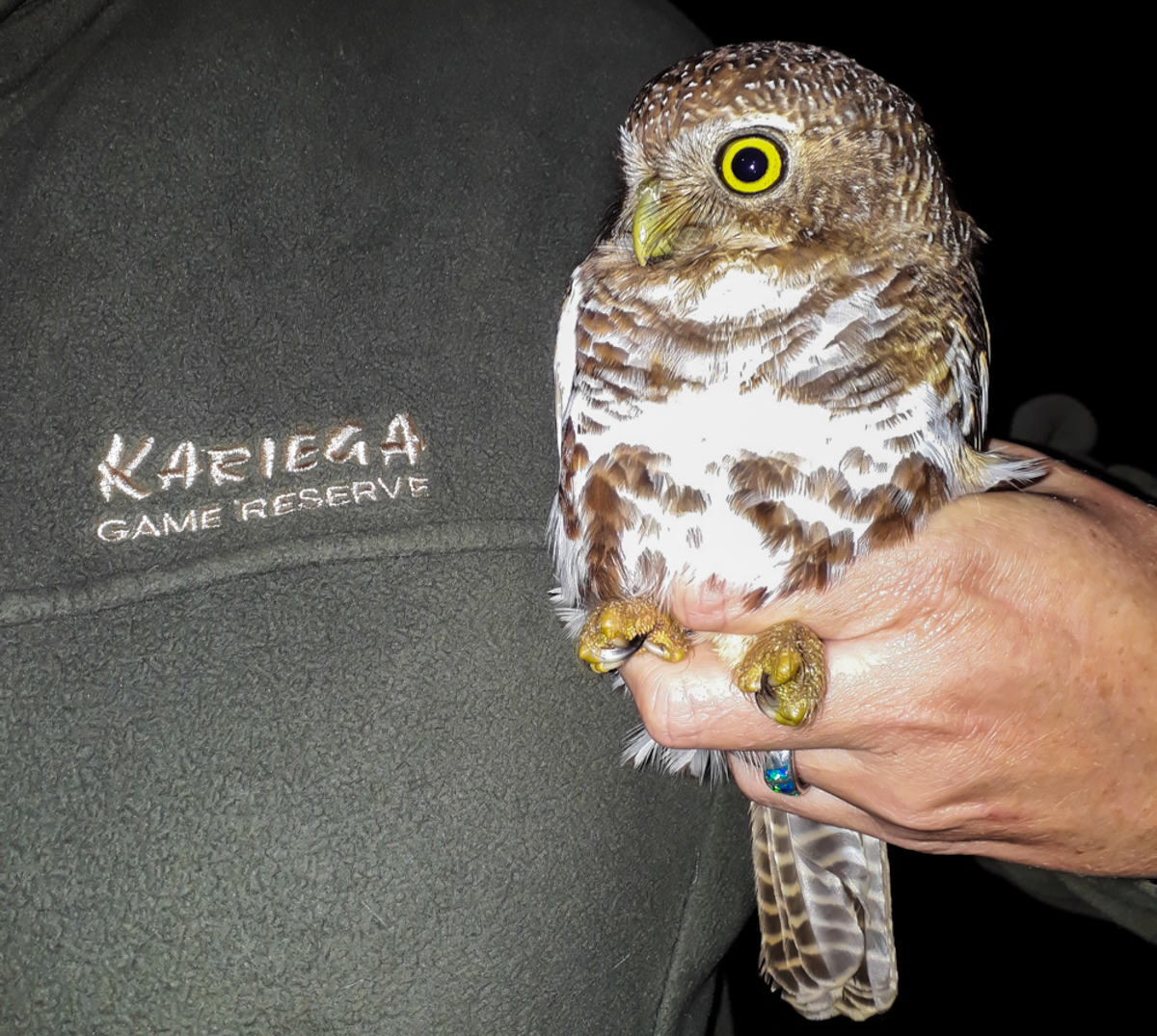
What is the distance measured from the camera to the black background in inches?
154

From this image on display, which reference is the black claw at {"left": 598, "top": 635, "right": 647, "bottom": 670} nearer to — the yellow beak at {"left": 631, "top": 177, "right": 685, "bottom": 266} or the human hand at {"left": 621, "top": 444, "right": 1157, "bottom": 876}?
the human hand at {"left": 621, "top": 444, "right": 1157, "bottom": 876}

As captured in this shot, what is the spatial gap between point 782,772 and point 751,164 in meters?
1.10

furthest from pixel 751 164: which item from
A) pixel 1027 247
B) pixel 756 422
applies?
pixel 1027 247

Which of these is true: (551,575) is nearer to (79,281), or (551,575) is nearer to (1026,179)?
(79,281)

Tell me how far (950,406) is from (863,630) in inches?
16.5

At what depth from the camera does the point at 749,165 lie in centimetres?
149

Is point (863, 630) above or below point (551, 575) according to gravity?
below

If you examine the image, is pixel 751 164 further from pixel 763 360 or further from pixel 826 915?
pixel 826 915

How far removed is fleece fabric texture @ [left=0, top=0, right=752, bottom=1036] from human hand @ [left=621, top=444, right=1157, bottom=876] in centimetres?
33

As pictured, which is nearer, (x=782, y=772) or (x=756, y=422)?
(x=756, y=422)

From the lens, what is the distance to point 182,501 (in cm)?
133

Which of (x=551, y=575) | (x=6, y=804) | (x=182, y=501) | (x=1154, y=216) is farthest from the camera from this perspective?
(x=1154, y=216)

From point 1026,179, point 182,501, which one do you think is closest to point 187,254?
point 182,501

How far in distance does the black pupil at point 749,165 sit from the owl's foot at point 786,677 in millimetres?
798
